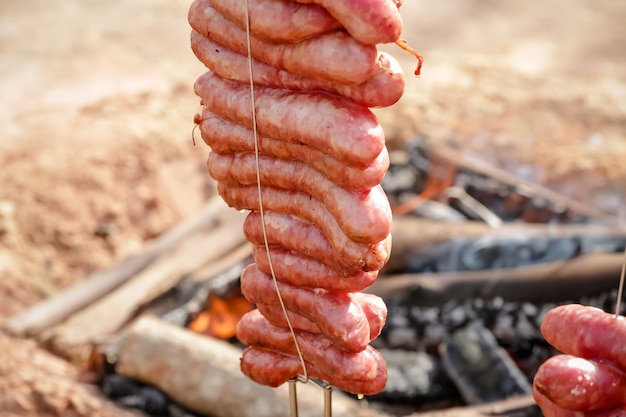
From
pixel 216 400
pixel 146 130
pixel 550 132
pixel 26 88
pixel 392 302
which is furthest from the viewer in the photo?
pixel 26 88

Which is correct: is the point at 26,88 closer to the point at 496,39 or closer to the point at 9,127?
the point at 9,127

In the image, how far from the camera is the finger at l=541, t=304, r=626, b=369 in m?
2.78

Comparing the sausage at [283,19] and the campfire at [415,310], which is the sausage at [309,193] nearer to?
the sausage at [283,19]

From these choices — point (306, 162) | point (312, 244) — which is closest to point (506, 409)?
point (312, 244)

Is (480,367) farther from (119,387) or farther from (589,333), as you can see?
(589,333)

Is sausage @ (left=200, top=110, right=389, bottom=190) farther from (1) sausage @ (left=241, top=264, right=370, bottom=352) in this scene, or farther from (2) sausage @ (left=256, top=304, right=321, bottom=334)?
(2) sausage @ (left=256, top=304, right=321, bottom=334)

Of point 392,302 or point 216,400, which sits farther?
point 392,302

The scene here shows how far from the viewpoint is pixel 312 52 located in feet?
9.24

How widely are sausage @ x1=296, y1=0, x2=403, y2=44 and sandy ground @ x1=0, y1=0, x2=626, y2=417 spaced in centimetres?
330

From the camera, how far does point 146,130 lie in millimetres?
9391

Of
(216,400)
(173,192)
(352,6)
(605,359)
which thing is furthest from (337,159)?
(173,192)

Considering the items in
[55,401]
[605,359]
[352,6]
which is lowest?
[55,401]

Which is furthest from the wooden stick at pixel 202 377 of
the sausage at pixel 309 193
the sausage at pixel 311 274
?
the sausage at pixel 309 193

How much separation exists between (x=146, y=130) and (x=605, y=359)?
24.1ft
